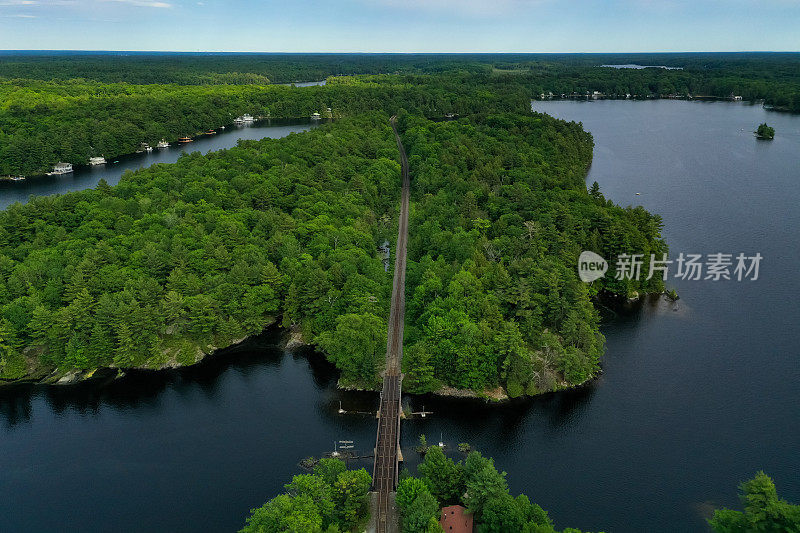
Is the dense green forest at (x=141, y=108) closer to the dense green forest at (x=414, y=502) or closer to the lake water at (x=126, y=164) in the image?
the lake water at (x=126, y=164)

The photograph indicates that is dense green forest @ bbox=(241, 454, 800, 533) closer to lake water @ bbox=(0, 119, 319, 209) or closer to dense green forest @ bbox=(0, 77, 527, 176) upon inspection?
lake water @ bbox=(0, 119, 319, 209)

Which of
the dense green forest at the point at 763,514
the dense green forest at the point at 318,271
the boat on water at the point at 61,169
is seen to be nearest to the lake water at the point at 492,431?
the dense green forest at the point at 318,271

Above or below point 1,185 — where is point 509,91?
above

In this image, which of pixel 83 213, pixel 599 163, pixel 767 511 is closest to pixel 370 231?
pixel 83 213

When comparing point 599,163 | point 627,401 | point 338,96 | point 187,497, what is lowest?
point 187,497

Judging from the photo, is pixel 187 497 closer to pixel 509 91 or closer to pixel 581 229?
pixel 581 229

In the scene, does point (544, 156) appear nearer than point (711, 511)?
No
